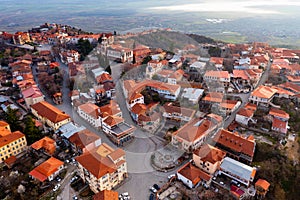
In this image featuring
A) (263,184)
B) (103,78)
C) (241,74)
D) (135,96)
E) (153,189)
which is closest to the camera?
(153,189)

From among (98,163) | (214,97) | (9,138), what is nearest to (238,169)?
(214,97)

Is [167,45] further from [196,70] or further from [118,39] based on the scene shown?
[196,70]

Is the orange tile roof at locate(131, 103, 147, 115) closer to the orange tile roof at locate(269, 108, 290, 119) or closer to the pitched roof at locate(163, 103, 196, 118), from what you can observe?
the pitched roof at locate(163, 103, 196, 118)

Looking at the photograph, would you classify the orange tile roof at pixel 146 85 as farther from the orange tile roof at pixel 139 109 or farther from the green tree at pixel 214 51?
the green tree at pixel 214 51

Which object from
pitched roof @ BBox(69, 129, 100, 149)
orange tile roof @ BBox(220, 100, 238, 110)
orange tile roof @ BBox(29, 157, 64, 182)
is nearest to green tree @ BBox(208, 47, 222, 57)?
orange tile roof @ BBox(220, 100, 238, 110)

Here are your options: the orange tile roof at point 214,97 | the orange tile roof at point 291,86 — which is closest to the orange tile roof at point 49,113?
the orange tile roof at point 214,97

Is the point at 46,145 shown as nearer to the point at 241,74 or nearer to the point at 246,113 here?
the point at 246,113
